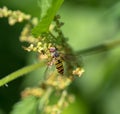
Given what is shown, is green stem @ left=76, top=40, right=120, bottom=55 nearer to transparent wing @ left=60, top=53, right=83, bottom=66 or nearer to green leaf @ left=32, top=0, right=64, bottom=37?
transparent wing @ left=60, top=53, right=83, bottom=66

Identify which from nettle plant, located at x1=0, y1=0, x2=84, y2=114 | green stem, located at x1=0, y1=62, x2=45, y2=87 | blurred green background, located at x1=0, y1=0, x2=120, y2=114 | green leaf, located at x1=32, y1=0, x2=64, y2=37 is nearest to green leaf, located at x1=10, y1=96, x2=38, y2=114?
nettle plant, located at x1=0, y1=0, x2=84, y2=114

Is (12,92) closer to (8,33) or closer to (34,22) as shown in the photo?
(8,33)

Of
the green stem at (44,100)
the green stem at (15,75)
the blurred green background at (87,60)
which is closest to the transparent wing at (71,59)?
the green stem at (15,75)

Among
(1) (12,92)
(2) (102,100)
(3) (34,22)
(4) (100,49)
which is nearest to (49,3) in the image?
(3) (34,22)

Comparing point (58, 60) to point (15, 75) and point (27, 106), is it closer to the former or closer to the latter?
point (15, 75)

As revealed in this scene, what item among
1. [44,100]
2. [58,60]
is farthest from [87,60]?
[58,60]

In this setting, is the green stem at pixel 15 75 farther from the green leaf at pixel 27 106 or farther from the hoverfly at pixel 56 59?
the green leaf at pixel 27 106
